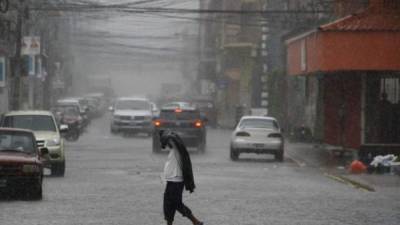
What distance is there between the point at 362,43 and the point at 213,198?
16.9 metres

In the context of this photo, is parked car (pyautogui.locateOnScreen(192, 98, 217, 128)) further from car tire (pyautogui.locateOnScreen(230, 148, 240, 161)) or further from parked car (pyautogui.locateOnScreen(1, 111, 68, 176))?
parked car (pyautogui.locateOnScreen(1, 111, 68, 176))

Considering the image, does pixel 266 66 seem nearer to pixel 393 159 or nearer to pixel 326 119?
pixel 326 119

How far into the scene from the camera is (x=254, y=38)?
310 feet

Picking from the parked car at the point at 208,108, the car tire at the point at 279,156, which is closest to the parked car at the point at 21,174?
the car tire at the point at 279,156

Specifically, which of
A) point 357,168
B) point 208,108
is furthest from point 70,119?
point 357,168

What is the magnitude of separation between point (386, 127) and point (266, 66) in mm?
36885

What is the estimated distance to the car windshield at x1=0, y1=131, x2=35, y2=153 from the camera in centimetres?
2461

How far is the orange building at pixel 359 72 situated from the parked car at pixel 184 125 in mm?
4337

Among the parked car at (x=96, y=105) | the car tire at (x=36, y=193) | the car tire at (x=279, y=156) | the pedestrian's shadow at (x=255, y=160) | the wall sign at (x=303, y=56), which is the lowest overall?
the parked car at (x=96, y=105)

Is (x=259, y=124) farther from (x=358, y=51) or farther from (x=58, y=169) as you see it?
(x=58, y=169)

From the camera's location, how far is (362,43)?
3975 centimetres

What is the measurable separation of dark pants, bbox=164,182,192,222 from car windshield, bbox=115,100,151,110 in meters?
47.7

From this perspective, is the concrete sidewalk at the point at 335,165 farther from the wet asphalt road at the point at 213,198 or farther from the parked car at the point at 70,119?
the parked car at the point at 70,119

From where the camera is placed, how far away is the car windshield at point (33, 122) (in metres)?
32.4
